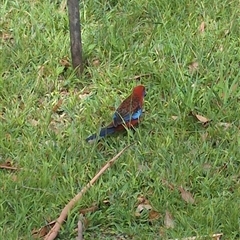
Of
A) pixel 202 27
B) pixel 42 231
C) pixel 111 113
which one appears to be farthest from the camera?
pixel 202 27

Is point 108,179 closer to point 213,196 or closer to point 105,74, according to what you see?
point 213,196

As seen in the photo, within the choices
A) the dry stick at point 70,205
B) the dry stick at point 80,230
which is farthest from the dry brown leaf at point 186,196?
the dry stick at point 80,230

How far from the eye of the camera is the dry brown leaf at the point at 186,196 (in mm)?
3576

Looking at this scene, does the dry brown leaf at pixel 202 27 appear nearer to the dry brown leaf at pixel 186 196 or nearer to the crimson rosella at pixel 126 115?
the crimson rosella at pixel 126 115

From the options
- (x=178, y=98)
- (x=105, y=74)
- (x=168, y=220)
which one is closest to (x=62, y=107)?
(x=105, y=74)

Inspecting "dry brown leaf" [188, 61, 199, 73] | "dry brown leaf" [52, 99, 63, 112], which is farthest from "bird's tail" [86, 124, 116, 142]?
"dry brown leaf" [188, 61, 199, 73]

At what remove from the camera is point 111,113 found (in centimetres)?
415

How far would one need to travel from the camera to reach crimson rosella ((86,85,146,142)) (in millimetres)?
3948

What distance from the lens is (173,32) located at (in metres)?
4.73

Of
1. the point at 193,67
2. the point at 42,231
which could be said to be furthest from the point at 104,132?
the point at 193,67

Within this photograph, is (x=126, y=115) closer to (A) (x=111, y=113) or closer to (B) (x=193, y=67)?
(A) (x=111, y=113)

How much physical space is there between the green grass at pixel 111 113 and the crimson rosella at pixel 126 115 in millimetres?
61

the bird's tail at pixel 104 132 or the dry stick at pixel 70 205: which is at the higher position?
the bird's tail at pixel 104 132

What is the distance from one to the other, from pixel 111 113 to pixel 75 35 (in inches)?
23.3
